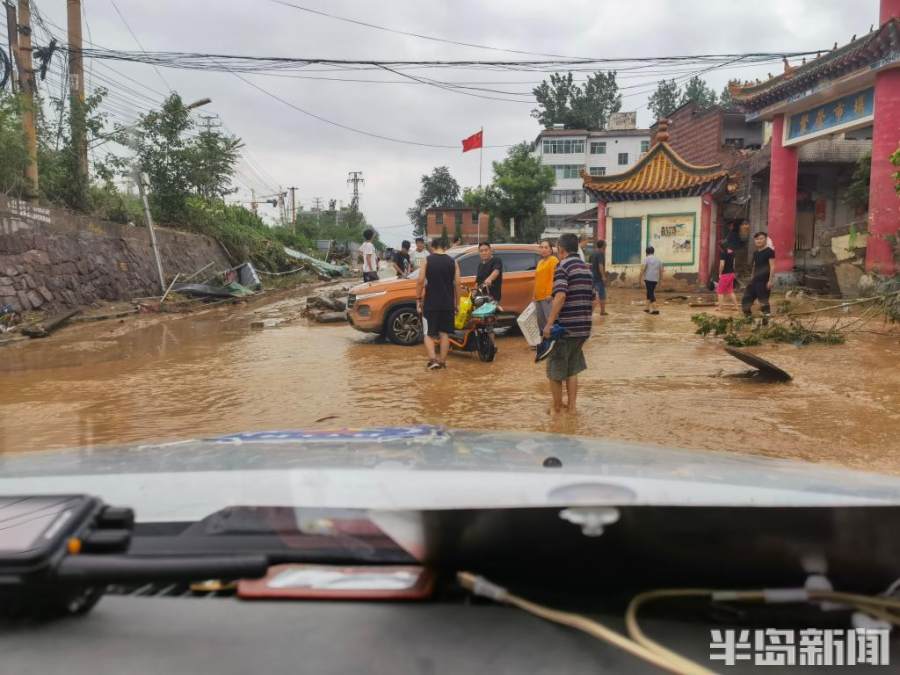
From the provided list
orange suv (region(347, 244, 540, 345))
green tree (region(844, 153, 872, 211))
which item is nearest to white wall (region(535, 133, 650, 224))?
green tree (region(844, 153, 872, 211))

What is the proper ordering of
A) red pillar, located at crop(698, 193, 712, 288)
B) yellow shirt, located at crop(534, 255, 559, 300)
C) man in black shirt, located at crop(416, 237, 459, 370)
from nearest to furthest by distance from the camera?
man in black shirt, located at crop(416, 237, 459, 370) < yellow shirt, located at crop(534, 255, 559, 300) < red pillar, located at crop(698, 193, 712, 288)

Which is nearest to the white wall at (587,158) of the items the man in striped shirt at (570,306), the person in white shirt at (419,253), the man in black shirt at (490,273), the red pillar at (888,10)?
the red pillar at (888,10)

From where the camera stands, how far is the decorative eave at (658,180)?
21.3 meters

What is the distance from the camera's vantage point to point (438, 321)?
→ 839cm

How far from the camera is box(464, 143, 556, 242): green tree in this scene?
44.4m

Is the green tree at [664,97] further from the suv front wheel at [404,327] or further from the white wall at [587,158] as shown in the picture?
the suv front wheel at [404,327]

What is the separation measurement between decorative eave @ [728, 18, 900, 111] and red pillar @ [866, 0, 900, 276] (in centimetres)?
53

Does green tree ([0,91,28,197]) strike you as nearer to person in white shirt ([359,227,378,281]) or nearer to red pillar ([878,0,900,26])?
person in white shirt ([359,227,378,281])

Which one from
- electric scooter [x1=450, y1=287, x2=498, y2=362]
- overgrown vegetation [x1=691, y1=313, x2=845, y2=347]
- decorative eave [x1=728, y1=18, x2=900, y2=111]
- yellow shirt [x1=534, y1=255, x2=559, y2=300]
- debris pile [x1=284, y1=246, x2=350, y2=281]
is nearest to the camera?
yellow shirt [x1=534, y1=255, x2=559, y2=300]

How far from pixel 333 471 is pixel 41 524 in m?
0.67

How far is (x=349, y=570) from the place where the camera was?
1.37 metres

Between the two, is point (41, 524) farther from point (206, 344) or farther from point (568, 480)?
point (206, 344)

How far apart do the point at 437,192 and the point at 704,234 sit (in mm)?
65120

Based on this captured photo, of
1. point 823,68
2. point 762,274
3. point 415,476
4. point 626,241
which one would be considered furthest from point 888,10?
point 415,476
